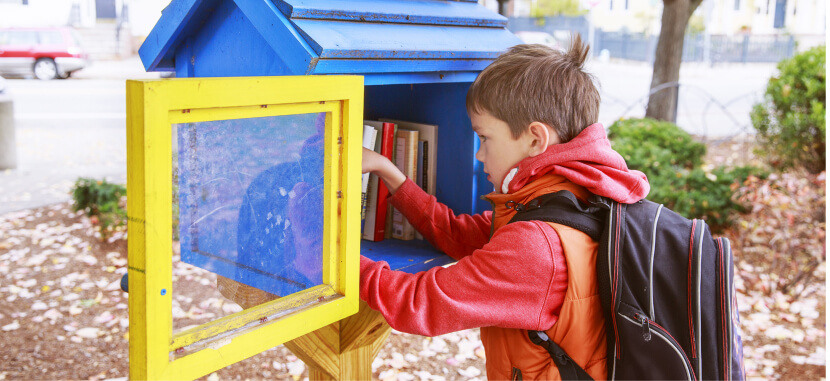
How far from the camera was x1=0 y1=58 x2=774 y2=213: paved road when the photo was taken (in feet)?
23.1

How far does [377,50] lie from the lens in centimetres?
153

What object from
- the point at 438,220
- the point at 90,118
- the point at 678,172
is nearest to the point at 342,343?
the point at 438,220

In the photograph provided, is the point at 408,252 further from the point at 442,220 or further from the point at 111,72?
the point at 111,72

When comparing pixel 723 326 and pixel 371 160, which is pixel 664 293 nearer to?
pixel 723 326

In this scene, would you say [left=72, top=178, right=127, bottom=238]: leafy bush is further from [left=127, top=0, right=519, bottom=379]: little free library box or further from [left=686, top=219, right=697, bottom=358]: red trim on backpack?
[left=686, top=219, right=697, bottom=358]: red trim on backpack

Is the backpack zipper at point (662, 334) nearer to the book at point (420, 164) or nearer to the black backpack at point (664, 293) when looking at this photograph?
the black backpack at point (664, 293)

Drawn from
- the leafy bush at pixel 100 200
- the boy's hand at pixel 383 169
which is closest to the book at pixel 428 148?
the boy's hand at pixel 383 169

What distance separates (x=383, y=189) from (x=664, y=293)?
3.12 feet

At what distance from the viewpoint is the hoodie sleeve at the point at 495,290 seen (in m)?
1.43

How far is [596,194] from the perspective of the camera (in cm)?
151

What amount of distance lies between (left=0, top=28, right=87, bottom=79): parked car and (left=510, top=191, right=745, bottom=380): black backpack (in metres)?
15.9

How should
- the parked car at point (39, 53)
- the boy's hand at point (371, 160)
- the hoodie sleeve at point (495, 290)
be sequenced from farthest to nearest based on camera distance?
1. the parked car at point (39, 53)
2. the boy's hand at point (371, 160)
3. the hoodie sleeve at point (495, 290)

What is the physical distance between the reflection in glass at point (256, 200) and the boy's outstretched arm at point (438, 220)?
0.50m

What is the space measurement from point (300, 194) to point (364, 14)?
472 millimetres
